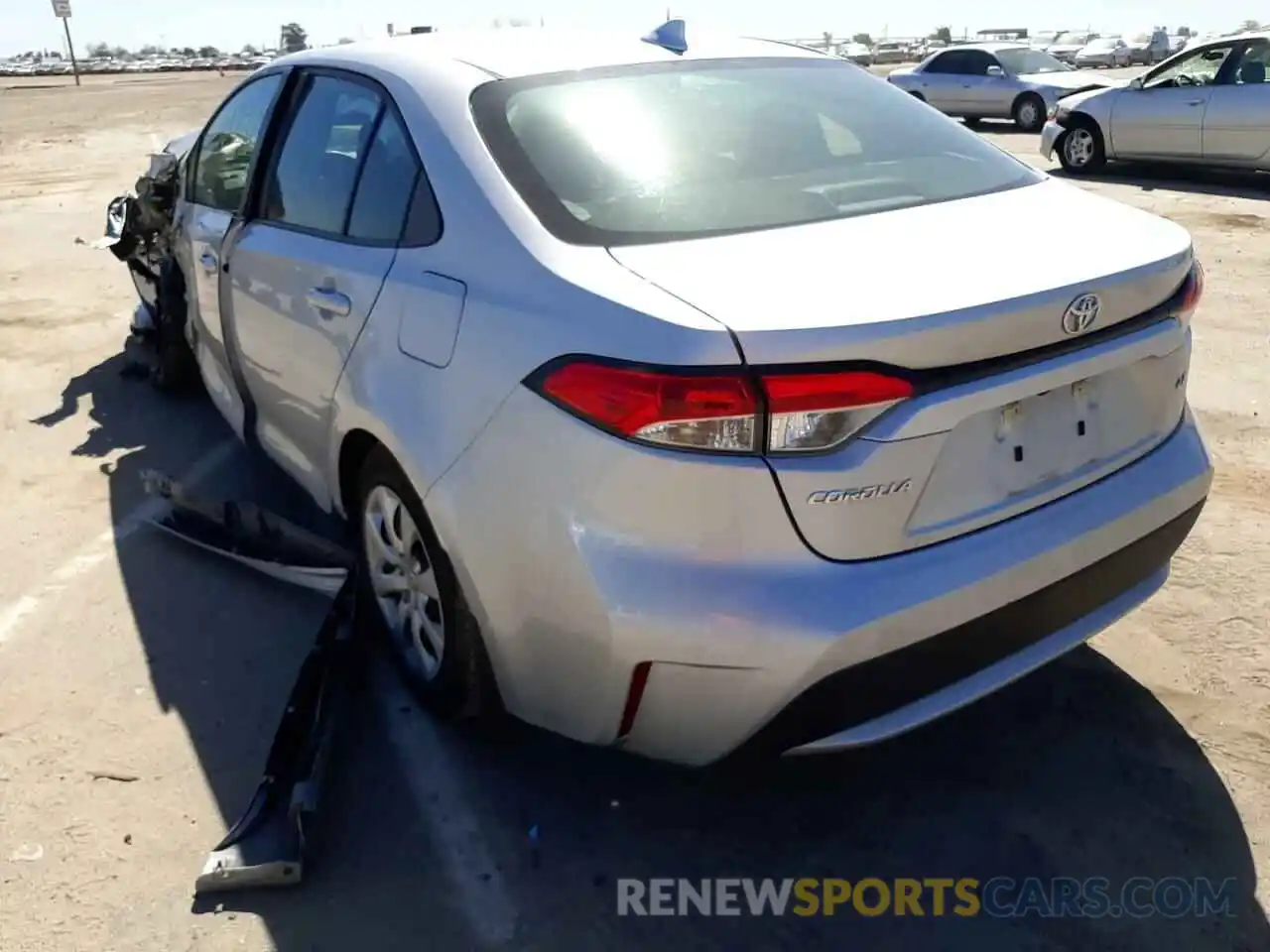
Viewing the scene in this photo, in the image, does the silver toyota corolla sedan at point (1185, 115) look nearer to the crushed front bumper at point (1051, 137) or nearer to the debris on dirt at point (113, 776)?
the crushed front bumper at point (1051, 137)

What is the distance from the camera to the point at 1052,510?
250 cm

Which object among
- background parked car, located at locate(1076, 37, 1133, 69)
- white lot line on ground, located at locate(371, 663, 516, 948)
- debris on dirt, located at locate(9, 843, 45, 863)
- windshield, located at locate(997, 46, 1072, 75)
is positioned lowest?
background parked car, located at locate(1076, 37, 1133, 69)

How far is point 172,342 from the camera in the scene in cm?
582

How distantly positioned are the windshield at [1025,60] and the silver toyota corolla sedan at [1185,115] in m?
7.14

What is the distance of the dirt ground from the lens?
2.53m

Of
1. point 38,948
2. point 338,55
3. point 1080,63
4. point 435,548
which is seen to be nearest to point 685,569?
point 435,548

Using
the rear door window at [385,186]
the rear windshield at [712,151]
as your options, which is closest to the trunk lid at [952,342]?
the rear windshield at [712,151]

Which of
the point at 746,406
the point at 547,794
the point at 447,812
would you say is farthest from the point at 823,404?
the point at 447,812

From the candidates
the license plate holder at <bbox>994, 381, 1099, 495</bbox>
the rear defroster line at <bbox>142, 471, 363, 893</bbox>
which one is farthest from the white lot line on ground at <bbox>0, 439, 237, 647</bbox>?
the license plate holder at <bbox>994, 381, 1099, 495</bbox>

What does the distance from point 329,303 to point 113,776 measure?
54.1 inches

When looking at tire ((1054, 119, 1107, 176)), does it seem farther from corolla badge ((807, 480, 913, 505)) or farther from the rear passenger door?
corolla badge ((807, 480, 913, 505))

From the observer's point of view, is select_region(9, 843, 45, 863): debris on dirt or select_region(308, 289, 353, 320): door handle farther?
select_region(308, 289, 353, 320): door handle

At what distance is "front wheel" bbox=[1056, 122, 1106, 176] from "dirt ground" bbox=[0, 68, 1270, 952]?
32.8 feet

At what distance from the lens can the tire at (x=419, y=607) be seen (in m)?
2.83
